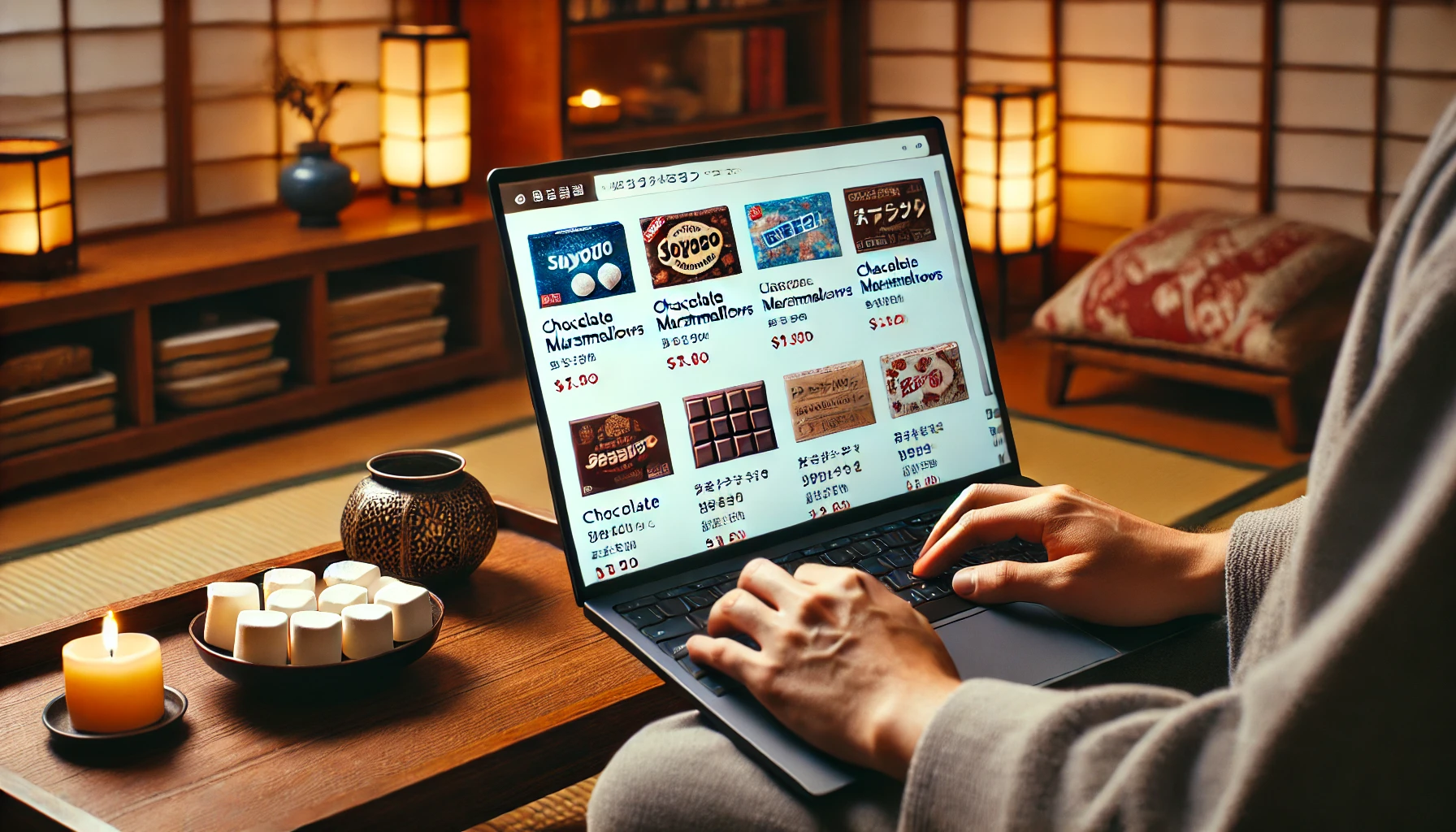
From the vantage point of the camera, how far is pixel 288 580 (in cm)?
126

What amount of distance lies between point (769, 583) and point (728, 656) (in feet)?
0.18

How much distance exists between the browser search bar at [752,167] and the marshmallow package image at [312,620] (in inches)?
17.5

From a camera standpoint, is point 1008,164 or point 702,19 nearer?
point 1008,164

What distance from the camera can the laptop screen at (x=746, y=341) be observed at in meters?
0.99

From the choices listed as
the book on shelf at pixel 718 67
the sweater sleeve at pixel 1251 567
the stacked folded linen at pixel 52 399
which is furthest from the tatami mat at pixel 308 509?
the book on shelf at pixel 718 67

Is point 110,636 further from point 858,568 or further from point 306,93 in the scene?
point 306,93

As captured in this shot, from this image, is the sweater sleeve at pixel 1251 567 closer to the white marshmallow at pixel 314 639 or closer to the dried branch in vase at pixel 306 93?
the white marshmallow at pixel 314 639

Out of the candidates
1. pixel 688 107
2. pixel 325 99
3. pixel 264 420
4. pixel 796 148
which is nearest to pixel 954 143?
pixel 688 107

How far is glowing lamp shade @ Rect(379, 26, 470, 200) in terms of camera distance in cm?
347

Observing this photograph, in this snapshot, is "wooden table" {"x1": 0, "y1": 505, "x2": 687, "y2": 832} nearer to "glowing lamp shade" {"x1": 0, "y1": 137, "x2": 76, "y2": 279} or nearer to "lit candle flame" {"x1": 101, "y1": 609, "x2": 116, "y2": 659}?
"lit candle flame" {"x1": 101, "y1": 609, "x2": 116, "y2": 659}

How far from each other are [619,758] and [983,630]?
0.93ft

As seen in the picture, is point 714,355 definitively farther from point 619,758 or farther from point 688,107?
point 688,107

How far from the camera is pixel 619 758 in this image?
84cm

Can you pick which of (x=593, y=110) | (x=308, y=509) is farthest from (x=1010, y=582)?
(x=593, y=110)
